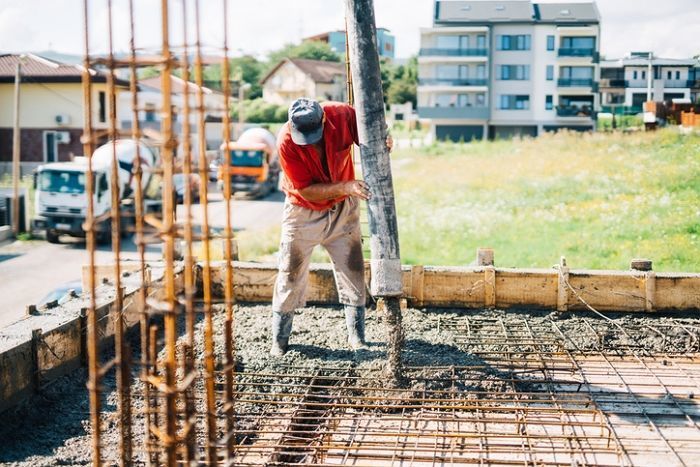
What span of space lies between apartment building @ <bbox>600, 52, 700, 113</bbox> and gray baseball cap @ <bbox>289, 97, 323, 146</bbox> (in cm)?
1502

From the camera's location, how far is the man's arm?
5020mm

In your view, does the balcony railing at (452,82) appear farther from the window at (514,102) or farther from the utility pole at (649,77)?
the utility pole at (649,77)

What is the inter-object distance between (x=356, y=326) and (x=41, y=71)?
26.0 meters

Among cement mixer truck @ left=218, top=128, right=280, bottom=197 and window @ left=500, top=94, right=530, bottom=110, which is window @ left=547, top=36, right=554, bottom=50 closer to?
window @ left=500, top=94, right=530, bottom=110

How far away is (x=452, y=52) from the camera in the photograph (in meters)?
41.7

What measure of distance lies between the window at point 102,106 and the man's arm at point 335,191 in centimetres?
2509

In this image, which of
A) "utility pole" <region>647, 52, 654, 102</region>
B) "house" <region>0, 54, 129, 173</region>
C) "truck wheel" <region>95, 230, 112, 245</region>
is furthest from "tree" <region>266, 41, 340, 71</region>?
"truck wheel" <region>95, 230, 112, 245</region>

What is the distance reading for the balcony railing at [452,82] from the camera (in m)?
41.6

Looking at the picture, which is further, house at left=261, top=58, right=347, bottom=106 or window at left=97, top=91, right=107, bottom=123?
house at left=261, top=58, right=347, bottom=106

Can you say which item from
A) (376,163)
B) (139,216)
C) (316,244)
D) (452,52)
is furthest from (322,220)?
(452,52)

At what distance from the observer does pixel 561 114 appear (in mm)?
39625

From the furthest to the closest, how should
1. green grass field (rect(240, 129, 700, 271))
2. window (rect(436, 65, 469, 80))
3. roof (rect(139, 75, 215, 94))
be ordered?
window (rect(436, 65, 469, 80))
green grass field (rect(240, 129, 700, 271))
roof (rect(139, 75, 215, 94))

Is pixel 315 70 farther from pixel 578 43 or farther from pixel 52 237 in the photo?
pixel 52 237

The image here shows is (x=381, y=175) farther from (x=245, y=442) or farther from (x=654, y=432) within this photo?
(x=654, y=432)
